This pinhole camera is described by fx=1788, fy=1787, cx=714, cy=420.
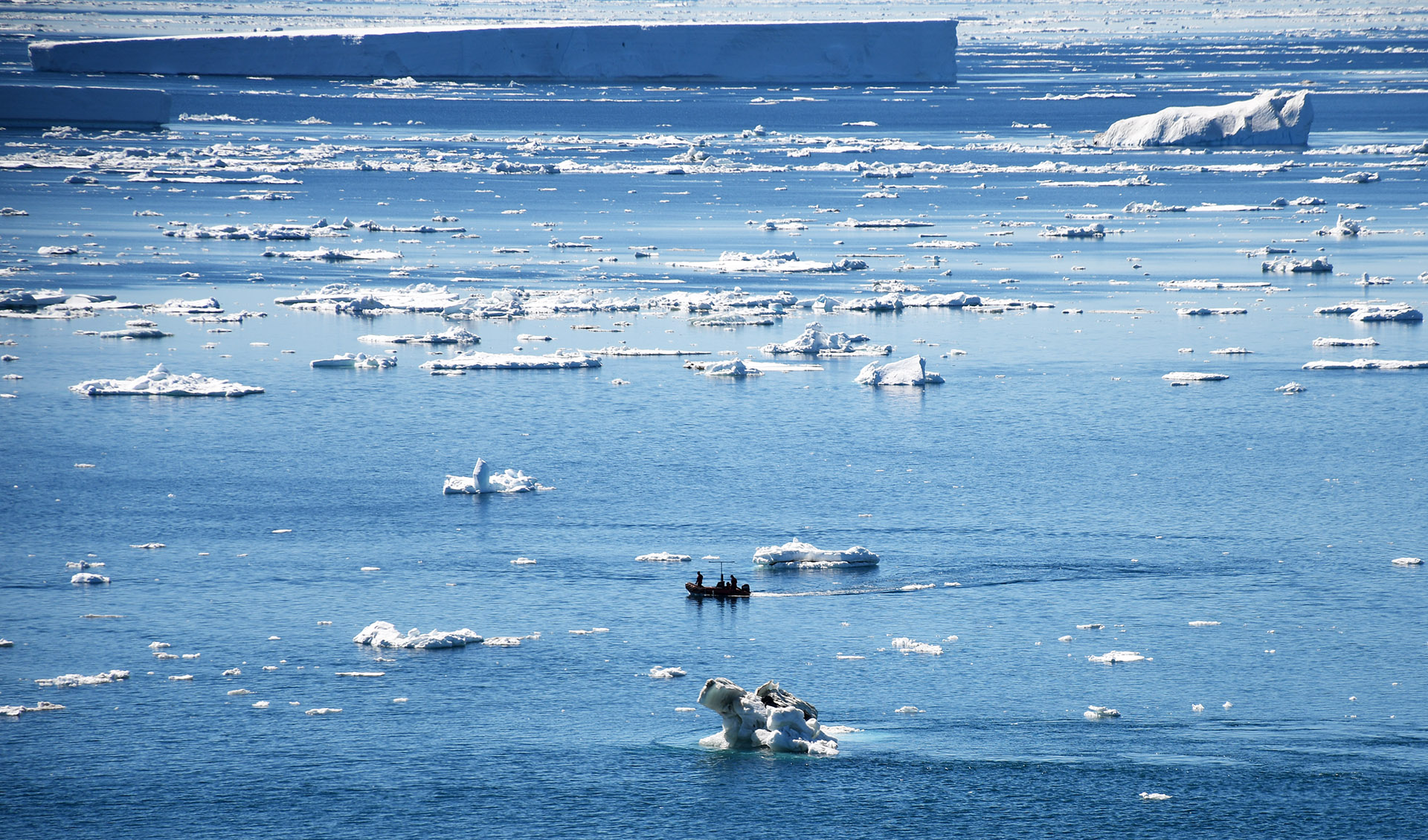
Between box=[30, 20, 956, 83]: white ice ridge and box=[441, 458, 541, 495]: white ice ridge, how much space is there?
5186 centimetres

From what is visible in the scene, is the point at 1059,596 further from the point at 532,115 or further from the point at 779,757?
the point at 532,115

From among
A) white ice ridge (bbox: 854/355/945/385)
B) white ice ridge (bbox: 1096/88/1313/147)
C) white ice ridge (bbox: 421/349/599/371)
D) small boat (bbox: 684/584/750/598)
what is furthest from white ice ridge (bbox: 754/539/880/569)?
white ice ridge (bbox: 1096/88/1313/147)

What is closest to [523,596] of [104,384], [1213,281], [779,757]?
[779,757]

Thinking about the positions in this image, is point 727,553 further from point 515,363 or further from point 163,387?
point 163,387

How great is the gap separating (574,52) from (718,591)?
193 feet

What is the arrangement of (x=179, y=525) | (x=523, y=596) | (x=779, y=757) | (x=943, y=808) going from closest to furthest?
1. (x=943, y=808)
2. (x=779, y=757)
3. (x=523, y=596)
4. (x=179, y=525)

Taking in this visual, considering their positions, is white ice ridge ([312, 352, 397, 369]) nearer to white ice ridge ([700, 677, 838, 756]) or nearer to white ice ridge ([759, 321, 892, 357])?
white ice ridge ([759, 321, 892, 357])

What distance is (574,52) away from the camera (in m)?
71.9

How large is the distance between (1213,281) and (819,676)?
21673 mm

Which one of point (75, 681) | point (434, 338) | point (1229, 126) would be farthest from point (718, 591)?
point (1229, 126)

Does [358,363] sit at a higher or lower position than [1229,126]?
lower

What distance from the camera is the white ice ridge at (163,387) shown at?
24.5 meters

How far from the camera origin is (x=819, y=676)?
14.0 m

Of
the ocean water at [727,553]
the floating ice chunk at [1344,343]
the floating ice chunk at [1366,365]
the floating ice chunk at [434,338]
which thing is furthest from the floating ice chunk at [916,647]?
the floating ice chunk at [1344,343]
